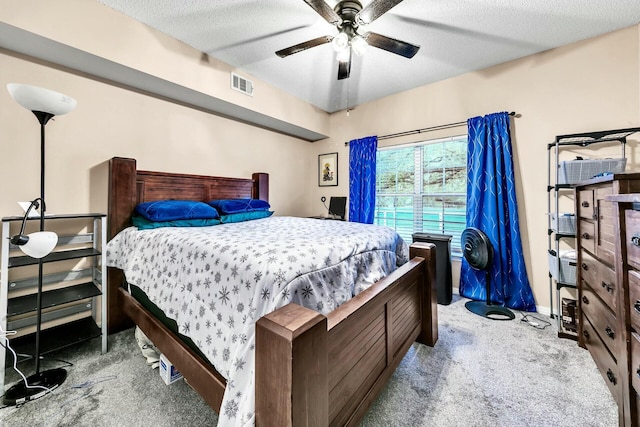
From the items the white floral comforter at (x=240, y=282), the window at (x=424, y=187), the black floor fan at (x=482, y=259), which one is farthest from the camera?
the window at (x=424, y=187)

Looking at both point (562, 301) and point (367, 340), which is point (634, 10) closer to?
point (562, 301)

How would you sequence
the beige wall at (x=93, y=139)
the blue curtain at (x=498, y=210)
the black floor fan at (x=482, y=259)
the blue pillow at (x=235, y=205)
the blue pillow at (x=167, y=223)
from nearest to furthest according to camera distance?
the beige wall at (x=93, y=139) → the blue pillow at (x=167, y=223) → the black floor fan at (x=482, y=259) → the blue curtain at (x=498, y=210) → the blue pillow at (x=235, y=205)

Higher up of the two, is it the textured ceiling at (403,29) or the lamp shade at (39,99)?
the textured ceiling at (403,29)

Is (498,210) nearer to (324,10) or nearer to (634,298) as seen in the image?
(634,298)

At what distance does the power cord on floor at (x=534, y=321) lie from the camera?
225 centimetres

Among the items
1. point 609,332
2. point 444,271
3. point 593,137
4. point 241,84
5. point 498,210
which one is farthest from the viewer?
point 241,84

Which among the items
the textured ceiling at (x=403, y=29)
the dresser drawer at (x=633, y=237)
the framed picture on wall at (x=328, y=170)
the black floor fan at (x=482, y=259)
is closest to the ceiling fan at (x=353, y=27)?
the textured ceiling at (x=403, y=29)

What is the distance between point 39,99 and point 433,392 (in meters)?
2.85

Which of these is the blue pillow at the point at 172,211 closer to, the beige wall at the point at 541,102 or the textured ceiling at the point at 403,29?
the textured ceiling at the point at 403,29

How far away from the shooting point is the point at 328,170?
424 centimetres

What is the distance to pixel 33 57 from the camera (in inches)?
77.9

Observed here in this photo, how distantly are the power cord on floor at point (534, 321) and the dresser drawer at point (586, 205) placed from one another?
1.10 metres

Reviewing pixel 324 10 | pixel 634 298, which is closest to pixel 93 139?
pixel 324 10

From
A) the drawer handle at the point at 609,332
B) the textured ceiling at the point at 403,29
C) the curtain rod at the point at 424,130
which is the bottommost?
the drawer handle at the point at 609,332
